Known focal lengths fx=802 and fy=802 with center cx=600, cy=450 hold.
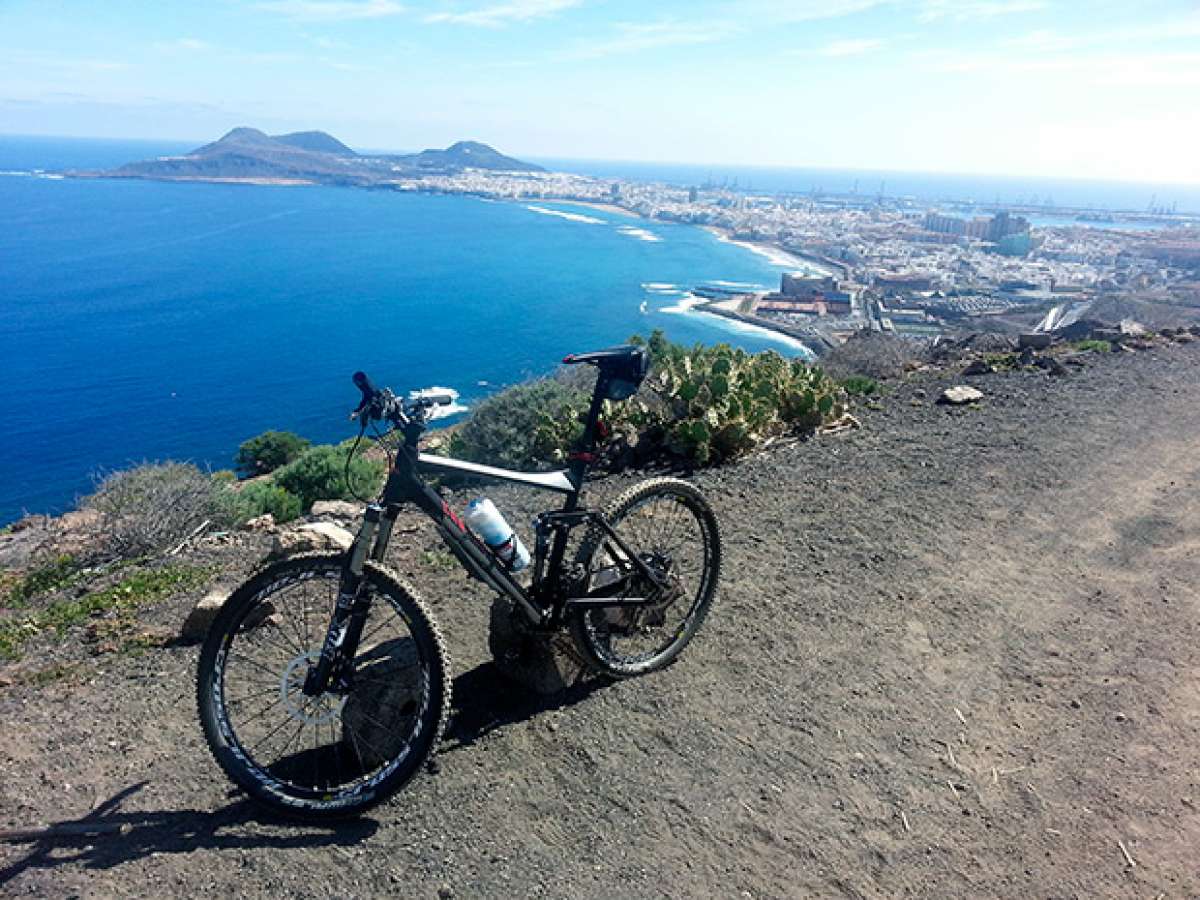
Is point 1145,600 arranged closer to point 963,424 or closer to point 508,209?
point 963,424

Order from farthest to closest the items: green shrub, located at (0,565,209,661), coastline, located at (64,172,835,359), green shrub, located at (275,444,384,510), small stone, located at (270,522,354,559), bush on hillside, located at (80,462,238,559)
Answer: coastline, located at (64,172,835,359) → green shrub, located at (275,444,384,510) → bush on hillside, located at (80,462,238,559) → small stone, located at (270,522,354,559) → green shrub, located at (0,565,209,661)

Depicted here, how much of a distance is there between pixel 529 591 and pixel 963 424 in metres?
7.62

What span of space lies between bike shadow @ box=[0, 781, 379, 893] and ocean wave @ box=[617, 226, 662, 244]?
372ft

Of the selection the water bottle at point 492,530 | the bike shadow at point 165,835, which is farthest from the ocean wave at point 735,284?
the bike shadow at point 165,835

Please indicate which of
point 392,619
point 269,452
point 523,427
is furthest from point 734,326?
point 392,619

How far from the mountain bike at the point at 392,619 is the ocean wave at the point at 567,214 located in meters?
136

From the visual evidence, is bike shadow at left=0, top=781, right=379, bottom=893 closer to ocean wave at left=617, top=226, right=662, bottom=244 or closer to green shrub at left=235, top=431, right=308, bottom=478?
green shrub at left=235, top=431, right=308, bottom=478

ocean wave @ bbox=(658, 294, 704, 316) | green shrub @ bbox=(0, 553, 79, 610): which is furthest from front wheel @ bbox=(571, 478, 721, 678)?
ocean wave @ bbox=(658, 294, 704, 316)

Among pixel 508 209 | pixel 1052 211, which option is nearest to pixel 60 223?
pixel 508 209

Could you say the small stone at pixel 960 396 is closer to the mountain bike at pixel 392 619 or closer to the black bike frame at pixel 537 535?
the mountain bike at pixel 392 619

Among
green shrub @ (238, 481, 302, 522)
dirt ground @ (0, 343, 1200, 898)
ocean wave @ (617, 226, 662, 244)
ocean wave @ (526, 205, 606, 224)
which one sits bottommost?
ocean wave @ (617, 226, 662, 244)

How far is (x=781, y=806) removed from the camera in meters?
3.63

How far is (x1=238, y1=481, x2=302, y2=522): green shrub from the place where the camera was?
10458 mm

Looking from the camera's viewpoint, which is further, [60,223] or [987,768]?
[60,223]
